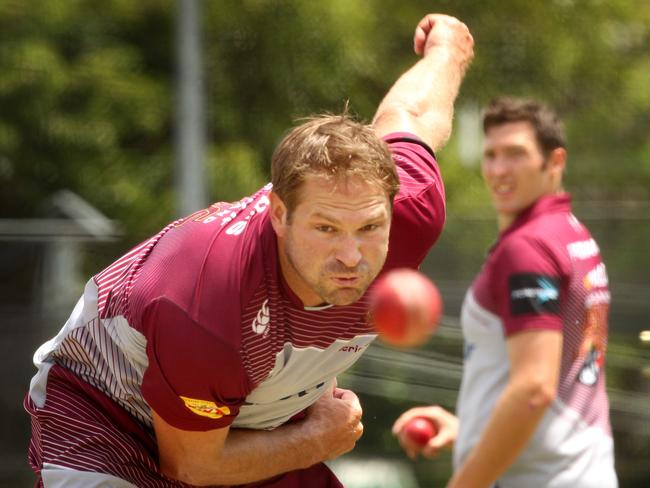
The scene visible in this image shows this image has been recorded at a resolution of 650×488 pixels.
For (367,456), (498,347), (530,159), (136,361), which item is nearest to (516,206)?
(530,159)

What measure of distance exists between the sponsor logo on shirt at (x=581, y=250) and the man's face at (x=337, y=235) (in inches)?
26.2

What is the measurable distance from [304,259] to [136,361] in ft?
1.69

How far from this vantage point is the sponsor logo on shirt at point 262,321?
3.16m

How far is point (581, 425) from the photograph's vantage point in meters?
3.65

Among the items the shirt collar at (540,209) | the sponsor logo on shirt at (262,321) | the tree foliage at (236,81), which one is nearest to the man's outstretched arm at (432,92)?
the shirt collar at (540,209)

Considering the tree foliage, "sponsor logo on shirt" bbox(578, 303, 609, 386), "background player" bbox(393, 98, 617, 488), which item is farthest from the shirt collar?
the tree foliage

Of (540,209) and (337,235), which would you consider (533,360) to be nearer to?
(540,209)

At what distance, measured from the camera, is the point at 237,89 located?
32.8 feet

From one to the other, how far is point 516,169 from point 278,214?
97cm

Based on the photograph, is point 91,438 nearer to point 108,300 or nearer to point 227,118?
point 108,300

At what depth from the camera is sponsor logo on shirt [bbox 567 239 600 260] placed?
3.63 m

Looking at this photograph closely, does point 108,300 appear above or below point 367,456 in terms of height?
above

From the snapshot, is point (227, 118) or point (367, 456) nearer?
point (367, 456)

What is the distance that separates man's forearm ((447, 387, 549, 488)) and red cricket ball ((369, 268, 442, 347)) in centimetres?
50
